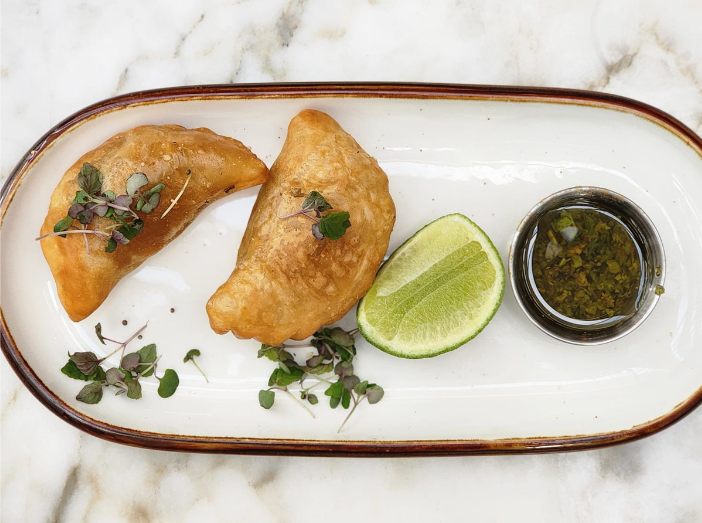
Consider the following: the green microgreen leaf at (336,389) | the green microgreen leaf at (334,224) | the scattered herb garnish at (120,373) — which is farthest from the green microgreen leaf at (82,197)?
the green microgreen leaf at (336,389)

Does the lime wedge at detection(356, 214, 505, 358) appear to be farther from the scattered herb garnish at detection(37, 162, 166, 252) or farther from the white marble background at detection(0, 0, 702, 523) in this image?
the scattered herb garnish at detection(37, 162, 166, 252)

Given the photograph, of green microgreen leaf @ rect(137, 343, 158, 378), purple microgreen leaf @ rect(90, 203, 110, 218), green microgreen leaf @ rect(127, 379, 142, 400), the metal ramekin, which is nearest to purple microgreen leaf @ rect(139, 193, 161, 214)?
purple microgreen leaf @ rect(90, 203, 110, 218)

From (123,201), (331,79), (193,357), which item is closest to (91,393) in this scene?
(193,357)

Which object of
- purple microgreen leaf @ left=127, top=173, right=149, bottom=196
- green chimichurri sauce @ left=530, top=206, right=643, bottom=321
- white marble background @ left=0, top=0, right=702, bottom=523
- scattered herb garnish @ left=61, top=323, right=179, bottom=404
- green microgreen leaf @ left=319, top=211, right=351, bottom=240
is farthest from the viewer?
white marble background @ left=0, top=0, right=702, bottom=523

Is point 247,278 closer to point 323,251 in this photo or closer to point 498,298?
point 323,251

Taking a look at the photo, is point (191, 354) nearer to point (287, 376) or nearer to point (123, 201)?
point (287, 376)

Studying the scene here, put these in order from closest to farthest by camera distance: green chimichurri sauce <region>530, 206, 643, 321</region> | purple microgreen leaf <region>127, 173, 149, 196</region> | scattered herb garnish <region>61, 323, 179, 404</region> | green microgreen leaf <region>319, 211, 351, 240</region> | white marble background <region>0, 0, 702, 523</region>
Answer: green microgreen leaf <region>319, 211, 351, 240</region>
purple microgreen leaf <region>127, 173, 149, 196</region>
green chimichurri sauce <region>530, 206, 643, 321</region>
scattered herb garnish <region>61, 323, 179, 404</region>
white marble background <region>0, 0, 702, 523</region>

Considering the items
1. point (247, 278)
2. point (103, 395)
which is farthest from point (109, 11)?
point (103, 395)
